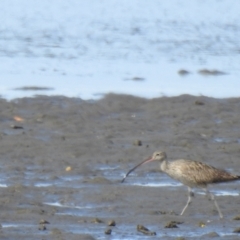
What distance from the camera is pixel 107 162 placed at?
11070 mm

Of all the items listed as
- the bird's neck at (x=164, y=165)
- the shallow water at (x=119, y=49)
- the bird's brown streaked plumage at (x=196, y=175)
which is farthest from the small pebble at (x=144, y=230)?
the shallow water at (x=119, y=49)

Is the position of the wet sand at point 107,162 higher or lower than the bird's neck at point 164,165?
lower

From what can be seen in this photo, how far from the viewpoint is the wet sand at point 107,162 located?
8492 mm

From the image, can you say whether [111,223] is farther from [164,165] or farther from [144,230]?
[164,165]

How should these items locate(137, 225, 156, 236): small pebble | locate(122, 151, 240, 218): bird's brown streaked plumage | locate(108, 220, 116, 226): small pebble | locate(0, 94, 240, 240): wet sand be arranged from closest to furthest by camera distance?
locate(137, 225, 156, 236): small pebble < locate(108, 220, 116, 226): small pebble < locate(0, 94, 240, 240): wet sand < locate(122, 151, 240, 218): bird's brown streaked plumage

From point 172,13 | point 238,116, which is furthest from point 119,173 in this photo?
point 172,13

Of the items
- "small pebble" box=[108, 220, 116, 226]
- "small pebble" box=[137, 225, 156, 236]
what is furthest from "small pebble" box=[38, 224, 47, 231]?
"small pebble" box=[137, 225, 156, 236]

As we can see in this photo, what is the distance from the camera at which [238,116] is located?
13.6m

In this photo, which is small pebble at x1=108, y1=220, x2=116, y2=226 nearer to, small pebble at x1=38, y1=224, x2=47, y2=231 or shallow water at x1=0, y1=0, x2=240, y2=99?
small pebble at x1=38, y1=224, x2=47, y2=231

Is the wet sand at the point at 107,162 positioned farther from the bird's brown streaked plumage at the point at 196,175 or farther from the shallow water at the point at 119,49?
the shallow water at the point at 119,49

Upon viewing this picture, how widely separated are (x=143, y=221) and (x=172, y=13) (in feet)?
67.4

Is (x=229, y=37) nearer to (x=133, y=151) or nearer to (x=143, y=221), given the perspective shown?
(x=133, y=151)

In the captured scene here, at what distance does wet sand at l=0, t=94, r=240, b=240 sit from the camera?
8.49 m

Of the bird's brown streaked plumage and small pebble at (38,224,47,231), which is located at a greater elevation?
the bird's brown streaked plumage
